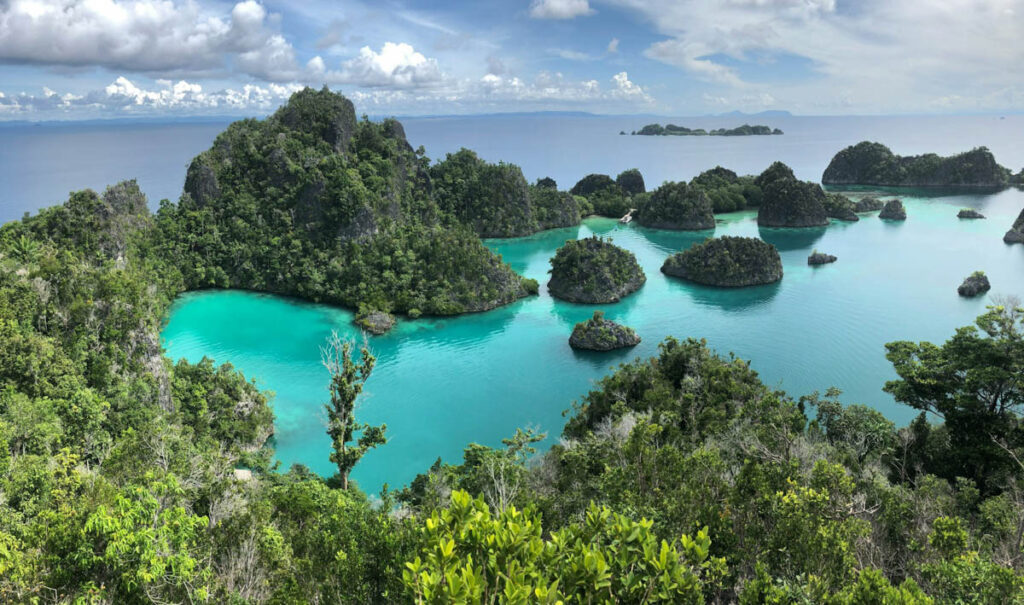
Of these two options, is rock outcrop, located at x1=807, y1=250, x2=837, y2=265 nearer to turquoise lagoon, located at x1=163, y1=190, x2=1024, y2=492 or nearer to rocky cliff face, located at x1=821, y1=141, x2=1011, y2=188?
turquoise lagoon, located at x1=163, y1=190, x2=1024, y2=492

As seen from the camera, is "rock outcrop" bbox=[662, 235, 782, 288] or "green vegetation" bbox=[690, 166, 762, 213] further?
"green vegetation" bbox=[690, 166, 762, 213]

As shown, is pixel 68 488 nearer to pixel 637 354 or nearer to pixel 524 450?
pixel 524 450

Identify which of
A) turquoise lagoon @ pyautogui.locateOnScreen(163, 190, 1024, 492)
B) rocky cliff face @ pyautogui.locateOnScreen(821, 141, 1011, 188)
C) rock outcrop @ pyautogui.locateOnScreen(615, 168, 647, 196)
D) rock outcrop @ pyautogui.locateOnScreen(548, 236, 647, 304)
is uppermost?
rocky cliff face @ pyautogui.locateOnScreen(821, 141, 1011, 188)

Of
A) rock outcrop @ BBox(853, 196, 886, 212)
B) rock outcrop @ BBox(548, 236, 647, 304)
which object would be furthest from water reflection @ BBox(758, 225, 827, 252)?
rock outcrop @ BBox(548, 236, 647, 304)

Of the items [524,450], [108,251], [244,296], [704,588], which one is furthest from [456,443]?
[108,251]

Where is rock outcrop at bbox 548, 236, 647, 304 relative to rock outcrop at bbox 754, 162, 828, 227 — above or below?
below

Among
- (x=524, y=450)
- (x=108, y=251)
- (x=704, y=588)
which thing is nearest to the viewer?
(x=704, y=588)

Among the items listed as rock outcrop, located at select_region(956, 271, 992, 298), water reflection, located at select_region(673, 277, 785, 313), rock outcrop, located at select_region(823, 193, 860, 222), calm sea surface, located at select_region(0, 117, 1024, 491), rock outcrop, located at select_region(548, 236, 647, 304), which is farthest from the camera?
rock outcrop, located at select_region(823, 193, 860, 222)
